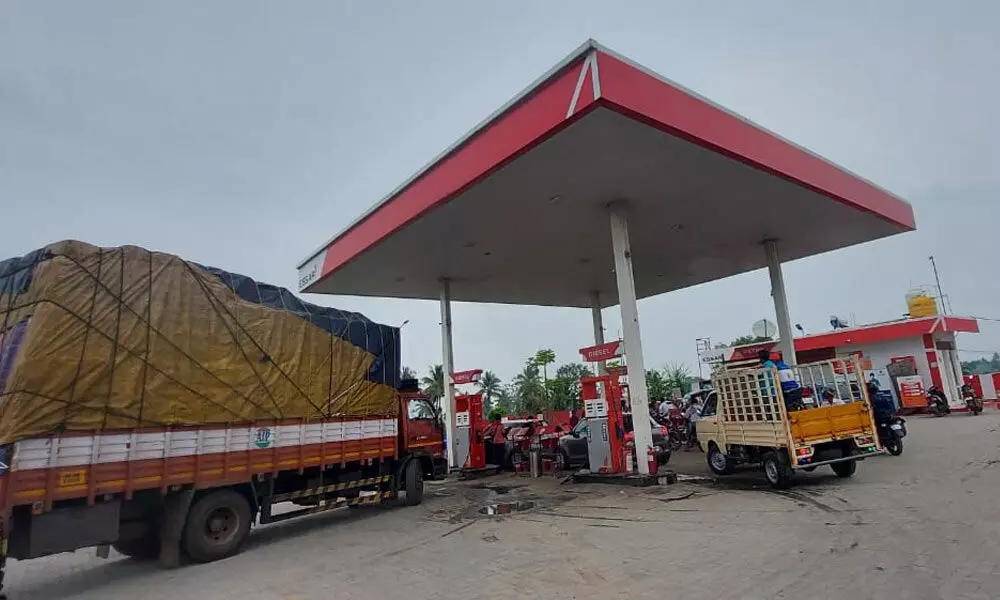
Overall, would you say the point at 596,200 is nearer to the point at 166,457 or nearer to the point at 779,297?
the point at 779,297

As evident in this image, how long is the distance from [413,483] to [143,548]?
4433 millimetres

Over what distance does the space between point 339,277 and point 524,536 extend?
10241 millimetres

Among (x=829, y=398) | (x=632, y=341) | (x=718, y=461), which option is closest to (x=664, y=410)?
(x=718, y=461)

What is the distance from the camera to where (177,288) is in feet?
23.8

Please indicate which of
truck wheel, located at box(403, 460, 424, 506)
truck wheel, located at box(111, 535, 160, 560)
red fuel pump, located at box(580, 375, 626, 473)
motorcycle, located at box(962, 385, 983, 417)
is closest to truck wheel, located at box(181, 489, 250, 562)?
truck wheel, located at box(111, 535, 160, 560)

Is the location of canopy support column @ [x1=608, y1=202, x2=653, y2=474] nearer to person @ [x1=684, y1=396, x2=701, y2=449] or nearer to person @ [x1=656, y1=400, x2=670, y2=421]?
person @ [x1=684, y1=396, x2=701, y2=449]

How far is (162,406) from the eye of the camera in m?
6.76

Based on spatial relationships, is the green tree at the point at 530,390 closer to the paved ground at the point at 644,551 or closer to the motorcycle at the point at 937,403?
the motorcycle at the point at 937,403

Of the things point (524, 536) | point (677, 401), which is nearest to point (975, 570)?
point (524, 536)

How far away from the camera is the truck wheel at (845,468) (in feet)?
30.9

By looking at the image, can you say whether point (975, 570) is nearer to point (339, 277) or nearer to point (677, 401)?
point (339, 277)

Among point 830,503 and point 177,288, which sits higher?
point 177,288

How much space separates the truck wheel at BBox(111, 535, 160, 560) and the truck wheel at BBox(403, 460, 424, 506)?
4184 millimetres

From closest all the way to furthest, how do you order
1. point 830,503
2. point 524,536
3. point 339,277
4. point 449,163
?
point 524,536 < point 830,503 < point 449,163 < point 339,277
